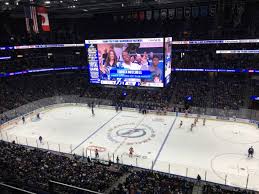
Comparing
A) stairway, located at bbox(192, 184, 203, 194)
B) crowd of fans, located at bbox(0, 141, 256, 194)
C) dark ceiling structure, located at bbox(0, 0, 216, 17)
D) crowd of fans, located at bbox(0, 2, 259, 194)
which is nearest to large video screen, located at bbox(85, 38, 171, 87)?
crowd of fans, located at bbox(0, 2, 259, 194)

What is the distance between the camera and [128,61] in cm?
2431

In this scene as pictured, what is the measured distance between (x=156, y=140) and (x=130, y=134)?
3.00 meters

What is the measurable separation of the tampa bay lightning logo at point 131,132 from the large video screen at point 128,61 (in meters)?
5.03

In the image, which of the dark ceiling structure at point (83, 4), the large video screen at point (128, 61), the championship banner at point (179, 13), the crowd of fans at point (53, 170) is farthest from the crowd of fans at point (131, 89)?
the dark ceiling structure at point (83, 4)

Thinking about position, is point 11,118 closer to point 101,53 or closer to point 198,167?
point 101,53

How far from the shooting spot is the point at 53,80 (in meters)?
44.0

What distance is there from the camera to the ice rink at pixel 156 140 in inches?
709

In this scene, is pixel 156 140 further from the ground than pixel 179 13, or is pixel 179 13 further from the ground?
pixel 179 13

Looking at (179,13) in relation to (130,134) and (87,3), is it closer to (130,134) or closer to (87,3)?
(87,3)

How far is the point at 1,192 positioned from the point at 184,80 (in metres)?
35.4

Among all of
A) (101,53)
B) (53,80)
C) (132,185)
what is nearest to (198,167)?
(132,185)

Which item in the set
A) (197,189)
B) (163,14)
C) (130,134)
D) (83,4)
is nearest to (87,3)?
(83,4)

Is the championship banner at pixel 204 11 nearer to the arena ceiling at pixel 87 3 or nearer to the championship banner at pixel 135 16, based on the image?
the arena ceiling at pixel 87 3

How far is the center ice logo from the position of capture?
23.5 m
